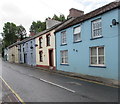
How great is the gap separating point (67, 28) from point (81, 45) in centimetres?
365

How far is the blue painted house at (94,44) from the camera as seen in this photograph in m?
11.5

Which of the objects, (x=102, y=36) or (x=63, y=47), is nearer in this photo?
(x=102, y=36)

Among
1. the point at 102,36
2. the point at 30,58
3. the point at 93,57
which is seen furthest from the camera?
the point at 30,58

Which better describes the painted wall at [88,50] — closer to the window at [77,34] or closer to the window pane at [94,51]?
the window pane at [94,51]

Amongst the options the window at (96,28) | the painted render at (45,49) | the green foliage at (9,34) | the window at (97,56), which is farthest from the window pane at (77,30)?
the green foliage at (9,34)

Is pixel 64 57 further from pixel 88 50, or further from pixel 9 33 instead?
pixel 9 33

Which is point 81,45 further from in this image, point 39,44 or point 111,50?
point 39,44

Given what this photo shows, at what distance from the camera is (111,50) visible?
1167 cm

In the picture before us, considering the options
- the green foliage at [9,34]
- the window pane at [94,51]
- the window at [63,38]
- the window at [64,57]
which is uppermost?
the green foliage at [9,34]

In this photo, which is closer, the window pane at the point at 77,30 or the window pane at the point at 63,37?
the window pane at the point at 77,30

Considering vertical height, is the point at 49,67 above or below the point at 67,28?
below

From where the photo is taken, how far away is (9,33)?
251 feet

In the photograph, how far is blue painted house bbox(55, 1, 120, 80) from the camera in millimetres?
11452

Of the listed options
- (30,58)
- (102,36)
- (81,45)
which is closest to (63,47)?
(81,45)
